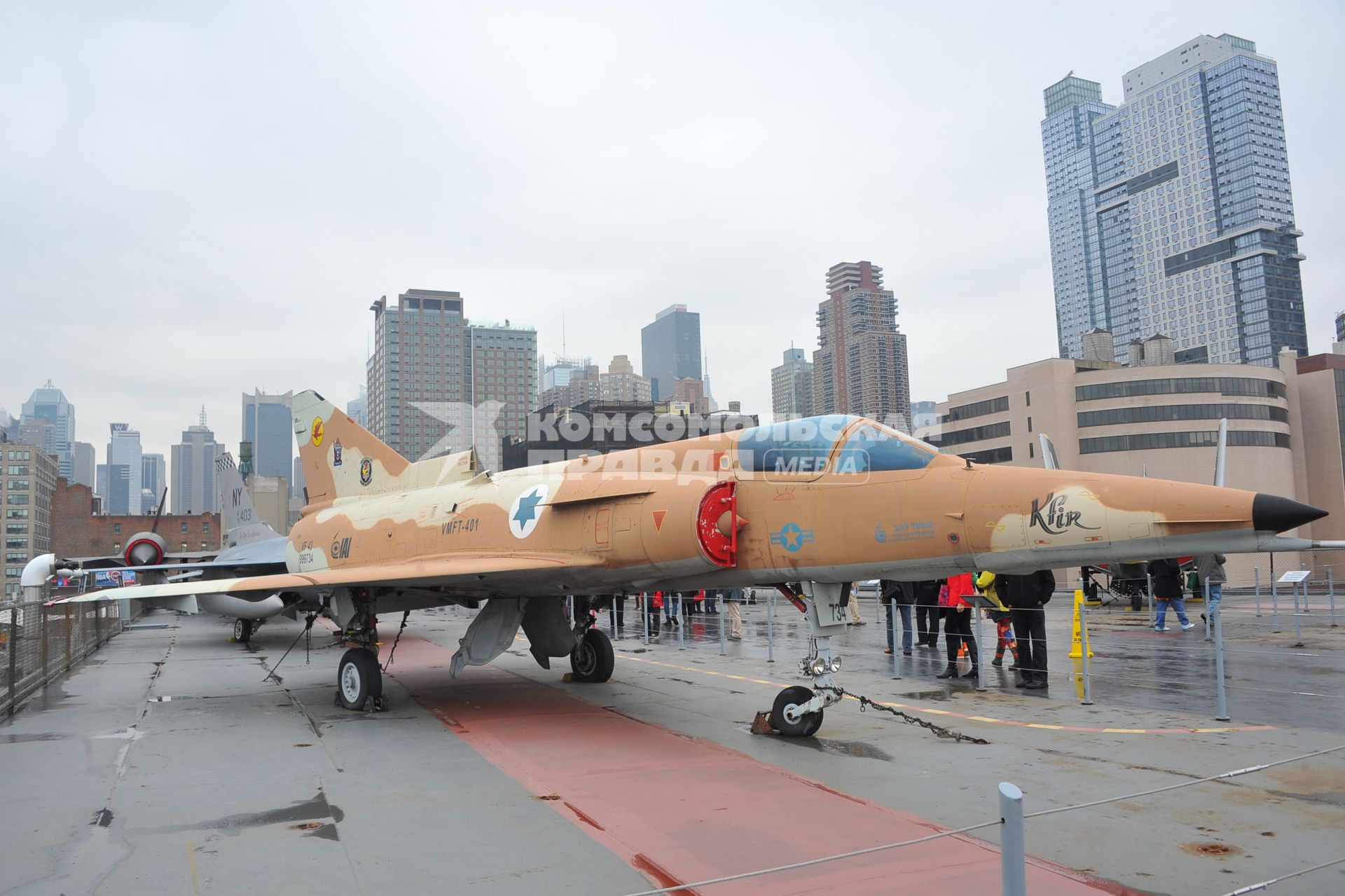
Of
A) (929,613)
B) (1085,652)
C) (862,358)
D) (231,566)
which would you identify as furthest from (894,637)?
(862,358)

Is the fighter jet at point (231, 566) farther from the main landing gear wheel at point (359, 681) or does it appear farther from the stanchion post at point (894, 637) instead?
the stanchion post at point (894, 637)

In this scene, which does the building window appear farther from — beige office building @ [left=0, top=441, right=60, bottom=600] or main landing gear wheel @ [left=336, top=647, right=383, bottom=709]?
beige office building @ [left=0, top=441, right=60, bottom=600]

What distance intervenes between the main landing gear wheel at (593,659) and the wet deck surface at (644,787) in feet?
1.69

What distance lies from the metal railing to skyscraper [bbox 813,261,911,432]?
125 metres

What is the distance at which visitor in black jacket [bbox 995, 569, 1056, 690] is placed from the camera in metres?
11.2

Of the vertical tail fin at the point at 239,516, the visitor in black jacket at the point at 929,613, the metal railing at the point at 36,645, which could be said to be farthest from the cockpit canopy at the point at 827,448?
the vertical tail fin at the point at 239,516

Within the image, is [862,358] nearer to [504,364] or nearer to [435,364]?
[504,364]

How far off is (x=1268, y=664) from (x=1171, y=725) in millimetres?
5963

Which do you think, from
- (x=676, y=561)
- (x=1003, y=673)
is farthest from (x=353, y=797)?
(x=1003, y=673)

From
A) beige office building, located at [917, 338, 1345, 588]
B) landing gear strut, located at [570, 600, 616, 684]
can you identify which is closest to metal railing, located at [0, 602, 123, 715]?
landing gear strut, located at [570, 600, 616, 684]

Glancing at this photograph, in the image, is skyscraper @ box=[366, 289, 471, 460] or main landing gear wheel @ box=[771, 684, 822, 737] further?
skyscraper @ box=[366, 289, 471, 460]

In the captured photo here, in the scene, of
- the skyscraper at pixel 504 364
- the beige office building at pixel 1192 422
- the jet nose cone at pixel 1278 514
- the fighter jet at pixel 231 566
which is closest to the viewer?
the jet nose cone at pixel 1278 514

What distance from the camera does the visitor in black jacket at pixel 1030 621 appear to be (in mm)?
11234

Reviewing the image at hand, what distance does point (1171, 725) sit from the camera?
841 cm
